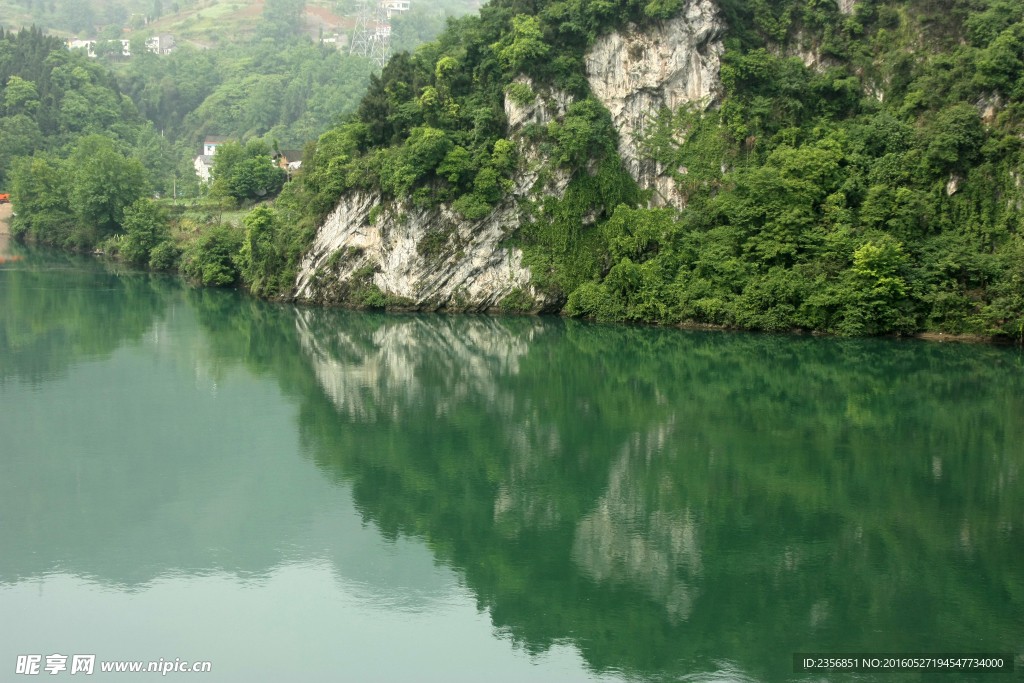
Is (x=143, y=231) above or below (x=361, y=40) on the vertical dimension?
below

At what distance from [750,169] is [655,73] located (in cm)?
678

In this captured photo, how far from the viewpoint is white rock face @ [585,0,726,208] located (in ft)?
137

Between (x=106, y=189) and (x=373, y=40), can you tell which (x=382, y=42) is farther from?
(x=106, y=189)

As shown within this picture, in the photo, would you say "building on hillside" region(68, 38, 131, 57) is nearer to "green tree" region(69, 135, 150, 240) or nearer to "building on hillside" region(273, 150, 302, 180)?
"building on hillside" region(273, 150, 302, 180)

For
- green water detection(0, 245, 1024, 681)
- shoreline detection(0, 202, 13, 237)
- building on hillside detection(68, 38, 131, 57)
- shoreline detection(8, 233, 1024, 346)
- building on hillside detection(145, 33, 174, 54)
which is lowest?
green water detection(0, 245, 1024, 681)

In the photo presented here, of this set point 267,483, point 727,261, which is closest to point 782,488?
point 267,483

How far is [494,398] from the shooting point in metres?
26.0

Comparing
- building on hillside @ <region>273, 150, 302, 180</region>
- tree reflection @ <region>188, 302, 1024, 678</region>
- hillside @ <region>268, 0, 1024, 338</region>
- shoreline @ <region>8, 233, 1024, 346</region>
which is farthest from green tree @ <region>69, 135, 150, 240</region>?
tree reflection @ <region>188, 302, 1024, 678</region>

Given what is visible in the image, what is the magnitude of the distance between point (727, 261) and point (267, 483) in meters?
24.4

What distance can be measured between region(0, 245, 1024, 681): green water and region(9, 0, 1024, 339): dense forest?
4.42 metres

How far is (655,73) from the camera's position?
42.1 meters

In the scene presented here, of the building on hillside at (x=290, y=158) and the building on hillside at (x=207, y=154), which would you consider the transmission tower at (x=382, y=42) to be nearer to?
the building on hillside at (x=207, y=154)

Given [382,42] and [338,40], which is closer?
[382,42]

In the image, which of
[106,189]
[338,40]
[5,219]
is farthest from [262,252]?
[338,40]
